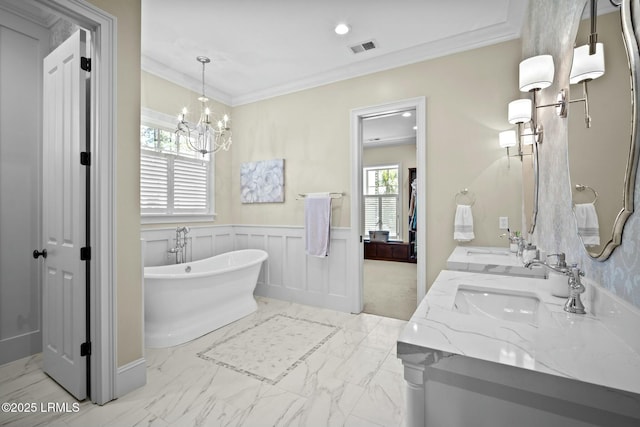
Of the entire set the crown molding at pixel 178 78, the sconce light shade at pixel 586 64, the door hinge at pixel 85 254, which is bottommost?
the door hinge at pixel 85 254

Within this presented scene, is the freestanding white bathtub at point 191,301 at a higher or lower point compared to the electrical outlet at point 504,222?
lower

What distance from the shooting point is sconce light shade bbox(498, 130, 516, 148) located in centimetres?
Answer: 253

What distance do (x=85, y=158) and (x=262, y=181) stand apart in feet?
7.70

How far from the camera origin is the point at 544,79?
1.50 m

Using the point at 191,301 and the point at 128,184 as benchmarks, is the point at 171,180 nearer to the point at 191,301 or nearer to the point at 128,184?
the point at 191,301

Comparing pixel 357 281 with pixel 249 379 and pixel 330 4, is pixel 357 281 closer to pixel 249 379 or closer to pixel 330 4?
pixel 249 379

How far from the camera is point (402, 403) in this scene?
1834 mm

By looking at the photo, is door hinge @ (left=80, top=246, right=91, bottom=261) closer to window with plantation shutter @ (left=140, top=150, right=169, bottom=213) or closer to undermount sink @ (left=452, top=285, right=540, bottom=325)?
window with plantation shutter @ (left=140, top=150, right=169, bottom=213)

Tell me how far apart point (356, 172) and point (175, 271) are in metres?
2.31

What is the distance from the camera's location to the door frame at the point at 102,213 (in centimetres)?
180

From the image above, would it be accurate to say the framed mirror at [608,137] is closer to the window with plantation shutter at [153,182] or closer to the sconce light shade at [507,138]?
the sconce light shade at [507,138]

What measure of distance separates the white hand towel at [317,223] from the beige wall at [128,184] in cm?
194

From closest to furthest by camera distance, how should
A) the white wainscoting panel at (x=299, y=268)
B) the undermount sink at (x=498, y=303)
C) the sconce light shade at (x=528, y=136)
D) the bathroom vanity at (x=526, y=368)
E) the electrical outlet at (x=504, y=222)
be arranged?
the bathroom vanity at (x=526, y=368) < the undermount sink at (x=498, y=303) < the sconce light shade at (x=528, y=136) < the electrical outlet at (x=504, y=222) < the white wainscoting panel at (x=299, y=268)

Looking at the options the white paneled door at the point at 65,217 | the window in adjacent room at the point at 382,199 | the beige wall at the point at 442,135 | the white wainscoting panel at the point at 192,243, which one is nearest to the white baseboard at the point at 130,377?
the white paneled door at the point at 65,217
